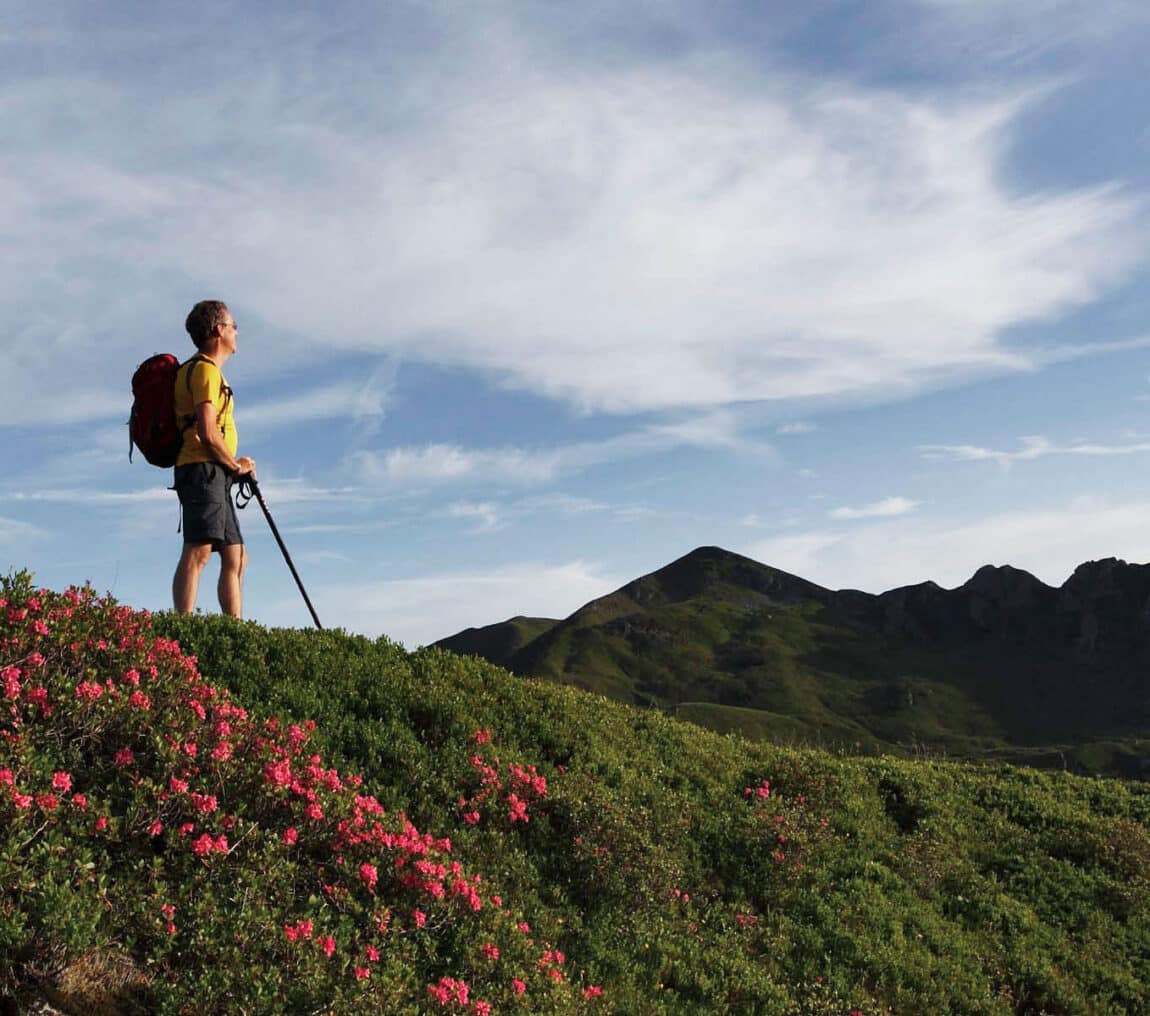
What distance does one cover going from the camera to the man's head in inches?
514

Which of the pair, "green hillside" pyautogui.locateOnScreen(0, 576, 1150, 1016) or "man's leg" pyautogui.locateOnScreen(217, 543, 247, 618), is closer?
"green hillside" pyautogui.locateOnScreen(0, 576, 1150, 1016)

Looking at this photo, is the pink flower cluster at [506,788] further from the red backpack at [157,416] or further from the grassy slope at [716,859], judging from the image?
the red backpack at [157,416]

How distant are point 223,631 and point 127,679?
3.63 meters

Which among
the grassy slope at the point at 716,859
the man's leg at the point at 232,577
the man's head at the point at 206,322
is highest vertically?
the man's head at the point at 206,322

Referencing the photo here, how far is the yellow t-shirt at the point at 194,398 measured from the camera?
1264 cm

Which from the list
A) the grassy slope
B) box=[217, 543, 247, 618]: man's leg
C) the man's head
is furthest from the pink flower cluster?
the man's head

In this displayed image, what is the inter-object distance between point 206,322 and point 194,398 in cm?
113

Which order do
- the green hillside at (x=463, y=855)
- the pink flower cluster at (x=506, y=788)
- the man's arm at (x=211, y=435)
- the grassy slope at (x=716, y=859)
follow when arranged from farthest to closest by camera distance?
the man's arm at (x=211, y=435) → the pink flower cluster at (x=506, y=788) → the grassy slope at (x=716, y=859) → the green hillside at (x=463, y=855)

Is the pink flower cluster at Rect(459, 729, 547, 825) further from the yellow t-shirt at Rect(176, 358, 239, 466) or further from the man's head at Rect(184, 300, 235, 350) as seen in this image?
the man's head at Rect(184, 300, 235, 350)

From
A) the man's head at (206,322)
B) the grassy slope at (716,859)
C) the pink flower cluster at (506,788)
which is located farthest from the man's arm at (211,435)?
the pink flower cluster at (506,788)

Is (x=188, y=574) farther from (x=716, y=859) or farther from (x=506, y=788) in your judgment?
(x=716, y=859)

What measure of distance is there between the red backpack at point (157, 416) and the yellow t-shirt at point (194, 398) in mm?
85

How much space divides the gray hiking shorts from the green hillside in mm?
1219

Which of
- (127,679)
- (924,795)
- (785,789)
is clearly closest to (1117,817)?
(924,795)
